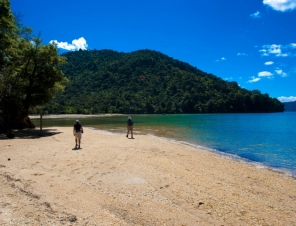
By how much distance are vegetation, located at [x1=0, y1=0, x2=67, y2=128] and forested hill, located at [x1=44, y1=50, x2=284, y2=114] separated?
10379 centimetres

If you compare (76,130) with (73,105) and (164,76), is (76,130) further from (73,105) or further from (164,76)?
(164,76)

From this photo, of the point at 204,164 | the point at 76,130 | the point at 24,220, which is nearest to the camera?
the point at 24,220

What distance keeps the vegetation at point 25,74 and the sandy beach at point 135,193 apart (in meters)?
16.0

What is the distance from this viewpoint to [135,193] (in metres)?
7.71

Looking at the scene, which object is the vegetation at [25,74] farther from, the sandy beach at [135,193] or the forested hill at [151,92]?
the forested hill at [151,92]

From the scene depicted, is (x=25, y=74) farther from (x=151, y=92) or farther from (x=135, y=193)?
(x=151, y=92)

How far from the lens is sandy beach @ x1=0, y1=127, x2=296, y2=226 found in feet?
19.9

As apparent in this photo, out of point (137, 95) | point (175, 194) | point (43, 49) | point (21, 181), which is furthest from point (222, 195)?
point (137, 95)

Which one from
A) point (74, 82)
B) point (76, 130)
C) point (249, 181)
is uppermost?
point (74, 82)

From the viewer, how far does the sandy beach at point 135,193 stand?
239 inches

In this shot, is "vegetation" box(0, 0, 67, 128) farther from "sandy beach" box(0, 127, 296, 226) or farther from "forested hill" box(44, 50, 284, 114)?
"forested hill" box(44, 50, 284, 114)

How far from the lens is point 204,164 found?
13.1 m

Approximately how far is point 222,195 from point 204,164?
5.02 metres

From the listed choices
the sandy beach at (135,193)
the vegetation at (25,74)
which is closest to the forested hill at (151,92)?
the vegetation at (25,74)
